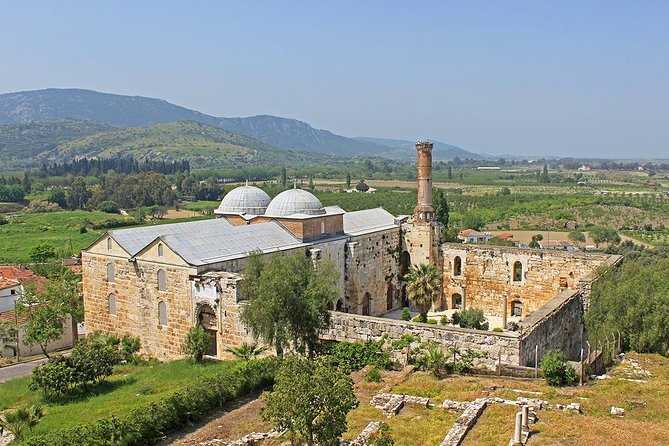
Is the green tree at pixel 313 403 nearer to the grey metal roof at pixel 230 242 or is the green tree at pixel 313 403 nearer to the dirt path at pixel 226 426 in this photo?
the dirt path at pixel 226 426

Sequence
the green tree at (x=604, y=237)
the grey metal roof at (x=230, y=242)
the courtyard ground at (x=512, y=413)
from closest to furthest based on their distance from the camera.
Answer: the courtyard ground at (x=512, y=413), the grey metal roof at (x=230, y=242), the green tree at (x=604, y=237)

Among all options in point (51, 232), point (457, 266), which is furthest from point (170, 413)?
point (51, 232)

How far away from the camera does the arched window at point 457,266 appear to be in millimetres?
41594

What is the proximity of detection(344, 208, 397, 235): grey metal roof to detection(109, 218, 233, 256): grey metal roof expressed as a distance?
9.51m

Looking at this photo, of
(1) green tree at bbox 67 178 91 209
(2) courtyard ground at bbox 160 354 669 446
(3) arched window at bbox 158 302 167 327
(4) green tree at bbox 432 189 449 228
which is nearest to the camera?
(2) courtyard ground at bbox 160 354 669 446

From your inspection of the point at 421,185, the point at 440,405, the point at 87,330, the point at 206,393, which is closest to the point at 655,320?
the point at 440,405

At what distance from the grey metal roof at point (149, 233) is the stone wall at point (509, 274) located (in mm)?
16614

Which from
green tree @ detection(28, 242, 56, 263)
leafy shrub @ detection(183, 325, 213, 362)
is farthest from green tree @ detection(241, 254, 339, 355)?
green tree @ detection(28, 242, 56, 263)

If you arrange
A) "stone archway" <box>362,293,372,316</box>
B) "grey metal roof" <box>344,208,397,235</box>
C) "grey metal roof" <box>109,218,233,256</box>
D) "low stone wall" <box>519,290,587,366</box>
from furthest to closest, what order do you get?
"grey metal roof" <box>344,208,397,235</box> < "stone archway" <box>362,293,372,316</box> < "grey metal roof" <box>109,218,233,256</box> < "low stone wall" <box>519,290,587,366</box>

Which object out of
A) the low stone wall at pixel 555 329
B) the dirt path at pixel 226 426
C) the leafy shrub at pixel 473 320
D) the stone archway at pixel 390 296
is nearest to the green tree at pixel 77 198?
the stone archway at pixel 390 296

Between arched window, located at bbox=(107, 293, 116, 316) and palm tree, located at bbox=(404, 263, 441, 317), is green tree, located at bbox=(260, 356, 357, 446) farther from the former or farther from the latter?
palm tree, located at bbox=(404, 263, 441, 317)

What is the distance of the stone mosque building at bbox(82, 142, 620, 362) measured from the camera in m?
28.5

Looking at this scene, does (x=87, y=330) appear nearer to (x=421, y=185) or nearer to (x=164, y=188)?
(x=421, y=185)

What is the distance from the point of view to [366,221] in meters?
42.5
